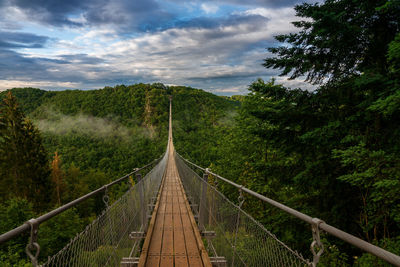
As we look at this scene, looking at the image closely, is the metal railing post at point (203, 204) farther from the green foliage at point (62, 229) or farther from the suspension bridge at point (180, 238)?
the green foliage at point (62, 229)

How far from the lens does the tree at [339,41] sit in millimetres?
5387

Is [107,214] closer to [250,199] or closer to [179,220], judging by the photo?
[179,220]

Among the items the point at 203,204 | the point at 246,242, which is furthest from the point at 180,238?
the point at 246,242

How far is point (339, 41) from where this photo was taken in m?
5.63

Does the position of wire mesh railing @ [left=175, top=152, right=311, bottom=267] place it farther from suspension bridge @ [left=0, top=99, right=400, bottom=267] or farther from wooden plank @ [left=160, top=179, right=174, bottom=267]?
wooden plank @ [left=160, top=179, right=174, bottom=267]

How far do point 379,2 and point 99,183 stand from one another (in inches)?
1777

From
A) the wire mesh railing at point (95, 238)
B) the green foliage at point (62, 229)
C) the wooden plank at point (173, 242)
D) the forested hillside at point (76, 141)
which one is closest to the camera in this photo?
the wire mesh railing at point (95, 238)

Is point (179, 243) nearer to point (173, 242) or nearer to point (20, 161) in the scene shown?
point (173, 242)

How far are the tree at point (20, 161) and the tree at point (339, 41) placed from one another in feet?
89.2

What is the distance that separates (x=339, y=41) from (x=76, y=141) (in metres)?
86.5

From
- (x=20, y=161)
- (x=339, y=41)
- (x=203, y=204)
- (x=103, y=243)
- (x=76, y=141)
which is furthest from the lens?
(x=76, y=141)

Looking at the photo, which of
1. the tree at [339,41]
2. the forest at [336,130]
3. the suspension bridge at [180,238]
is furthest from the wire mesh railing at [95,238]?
the tree at [339,41]

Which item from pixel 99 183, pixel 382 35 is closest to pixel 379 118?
pixel 382 35

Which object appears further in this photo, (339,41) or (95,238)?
(339,41)
